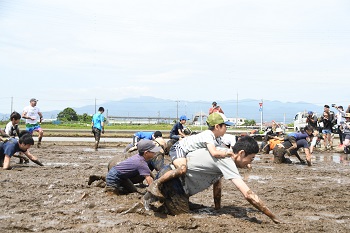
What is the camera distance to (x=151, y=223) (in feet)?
18.7

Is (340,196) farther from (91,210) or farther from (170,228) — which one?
(91,210)

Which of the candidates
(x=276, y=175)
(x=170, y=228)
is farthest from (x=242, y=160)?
(x=276, y=175)

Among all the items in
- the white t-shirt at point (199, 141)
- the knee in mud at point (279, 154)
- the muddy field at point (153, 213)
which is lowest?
the muddy field at point (153, 213)

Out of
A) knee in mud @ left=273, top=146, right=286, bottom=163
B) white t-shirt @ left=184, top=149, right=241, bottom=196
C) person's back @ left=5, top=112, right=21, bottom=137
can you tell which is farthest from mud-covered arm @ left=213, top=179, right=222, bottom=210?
person's back @ left=5, top=112, right=21, bottom=137

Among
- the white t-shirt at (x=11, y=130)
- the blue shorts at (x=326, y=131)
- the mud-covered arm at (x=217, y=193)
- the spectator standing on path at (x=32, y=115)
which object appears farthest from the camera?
the blue shorts at (x=326, y=131)

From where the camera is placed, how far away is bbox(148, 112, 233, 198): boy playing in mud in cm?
597

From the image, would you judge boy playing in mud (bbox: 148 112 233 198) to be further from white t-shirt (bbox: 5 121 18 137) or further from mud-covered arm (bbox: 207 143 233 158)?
white t-shirt (bbox: 5 121 18 137)

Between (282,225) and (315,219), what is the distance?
77cm

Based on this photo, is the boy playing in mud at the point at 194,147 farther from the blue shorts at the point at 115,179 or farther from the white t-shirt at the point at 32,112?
the white t-shirt at the point at 32,112

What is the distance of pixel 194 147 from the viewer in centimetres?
623

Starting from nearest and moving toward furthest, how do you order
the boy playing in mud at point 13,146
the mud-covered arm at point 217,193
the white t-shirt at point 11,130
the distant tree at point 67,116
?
the mud-covered arm at point 217,193 → the boy playing in mud at point 13,146 → the white t-shirt at point 11,130 → the distant tree at point 67,116

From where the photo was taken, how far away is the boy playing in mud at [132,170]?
7.21 m

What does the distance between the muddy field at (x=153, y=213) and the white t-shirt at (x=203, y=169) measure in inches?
17.6

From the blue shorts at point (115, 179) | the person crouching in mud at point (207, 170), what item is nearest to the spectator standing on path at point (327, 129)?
the blue shorts at point (115, 179)
